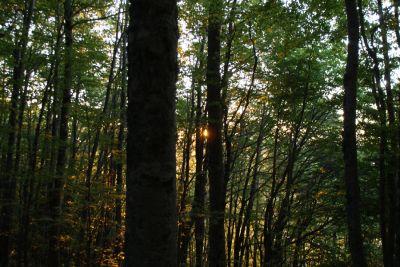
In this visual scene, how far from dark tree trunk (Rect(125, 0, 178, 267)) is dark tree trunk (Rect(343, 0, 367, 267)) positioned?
16.8 feet

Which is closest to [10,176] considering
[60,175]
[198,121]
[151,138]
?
[60,175]

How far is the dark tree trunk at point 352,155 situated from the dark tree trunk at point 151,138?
5.13 metres

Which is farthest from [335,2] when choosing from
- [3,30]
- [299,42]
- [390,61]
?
[3,30]

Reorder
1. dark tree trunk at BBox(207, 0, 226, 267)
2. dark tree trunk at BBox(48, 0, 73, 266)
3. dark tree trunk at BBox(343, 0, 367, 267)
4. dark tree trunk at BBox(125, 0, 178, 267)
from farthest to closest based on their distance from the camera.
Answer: dark tree trunk at BBox(48, 0, 73, 266) → dark tree trunk at BBox(207, 0, 226, 267) → dark tree trunk at BBox(343, 0, 367, 267) → dark tree trunk at BBox(125, 0, 178, 267)

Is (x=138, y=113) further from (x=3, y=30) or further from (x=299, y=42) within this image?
(x=3, y=30)

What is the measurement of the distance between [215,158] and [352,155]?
314 cm

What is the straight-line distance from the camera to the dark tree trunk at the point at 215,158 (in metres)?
7.91

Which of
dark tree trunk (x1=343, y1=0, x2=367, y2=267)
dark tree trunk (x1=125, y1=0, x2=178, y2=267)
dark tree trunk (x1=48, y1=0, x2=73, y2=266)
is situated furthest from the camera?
dark tree trunk (x1=48, y1=0, x2=73, y2=266)

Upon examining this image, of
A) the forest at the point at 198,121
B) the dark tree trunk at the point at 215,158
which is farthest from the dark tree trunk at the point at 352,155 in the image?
the dark tree trunk at the point at 215,158

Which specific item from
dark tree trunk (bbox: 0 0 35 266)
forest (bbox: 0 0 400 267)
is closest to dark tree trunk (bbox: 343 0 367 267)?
forest (bbox: 0 0 400 267)

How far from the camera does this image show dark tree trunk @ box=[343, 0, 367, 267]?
19.5 feet

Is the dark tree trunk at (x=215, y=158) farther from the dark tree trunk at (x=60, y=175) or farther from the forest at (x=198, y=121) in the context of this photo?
the dark tree trunk at (x=60, y=175)

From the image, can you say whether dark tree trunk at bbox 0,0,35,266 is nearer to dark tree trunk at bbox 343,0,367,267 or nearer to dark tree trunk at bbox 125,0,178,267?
dark tree trunk at bbox 343,0,367,267

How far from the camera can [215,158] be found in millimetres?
8250
